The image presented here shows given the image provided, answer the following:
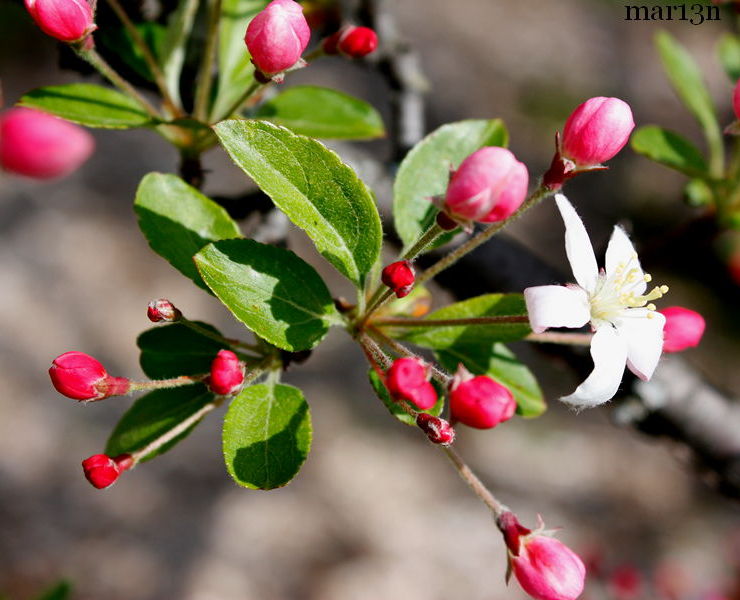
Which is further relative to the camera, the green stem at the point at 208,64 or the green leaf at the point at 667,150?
the green leaf at the point at 667,150

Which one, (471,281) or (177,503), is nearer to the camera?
(471,281)

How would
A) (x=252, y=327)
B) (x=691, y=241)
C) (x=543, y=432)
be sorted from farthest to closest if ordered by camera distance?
1. (x=543, y=432)
2. (x=691, y=241)
3. (x=252, y=327)

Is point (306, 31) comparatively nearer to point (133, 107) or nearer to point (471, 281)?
point (133, 107)

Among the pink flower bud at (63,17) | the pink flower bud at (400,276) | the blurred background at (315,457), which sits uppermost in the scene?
the pink flower bud at (63,17)

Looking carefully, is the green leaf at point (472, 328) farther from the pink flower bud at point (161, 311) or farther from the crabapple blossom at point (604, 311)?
the pink flower bud at point (161, 311)

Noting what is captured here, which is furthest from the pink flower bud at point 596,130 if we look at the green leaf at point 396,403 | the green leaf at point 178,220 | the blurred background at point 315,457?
the blurred background at point 315,457

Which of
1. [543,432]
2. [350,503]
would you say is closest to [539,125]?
[543,432]
